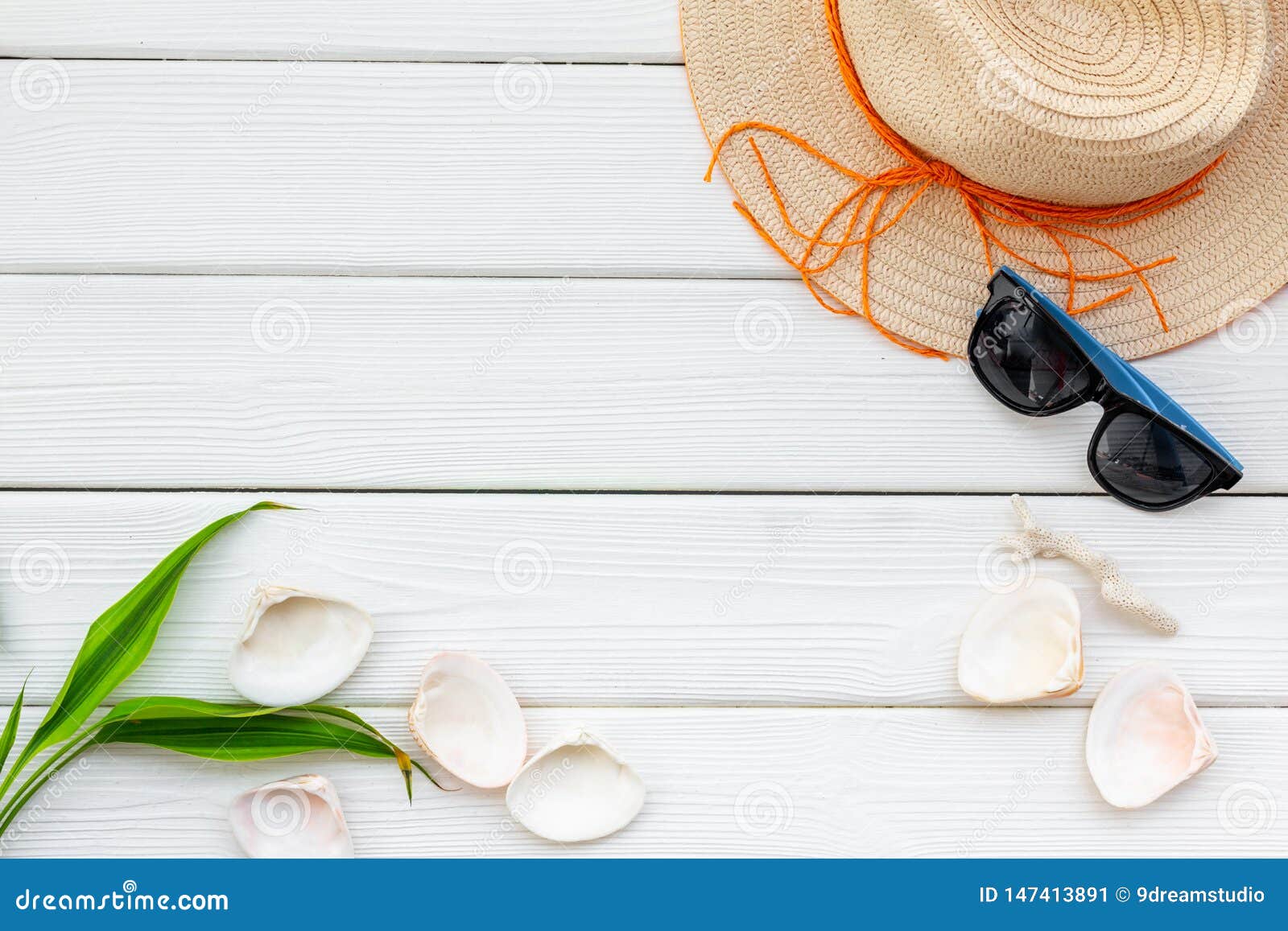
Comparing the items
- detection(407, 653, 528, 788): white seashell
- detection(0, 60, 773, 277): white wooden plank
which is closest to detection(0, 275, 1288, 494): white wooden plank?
detection(0, 60, 773, 277): white wooden plank

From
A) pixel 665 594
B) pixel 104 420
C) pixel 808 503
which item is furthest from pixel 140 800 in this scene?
pixel 808 503

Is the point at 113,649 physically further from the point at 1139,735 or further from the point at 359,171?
the point at 1139,735

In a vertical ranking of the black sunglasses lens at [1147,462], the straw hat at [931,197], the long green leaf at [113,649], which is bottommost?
the long green leaf at [113,649]

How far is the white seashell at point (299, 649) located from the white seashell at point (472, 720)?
5 cm

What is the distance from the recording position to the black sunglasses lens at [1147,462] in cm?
56

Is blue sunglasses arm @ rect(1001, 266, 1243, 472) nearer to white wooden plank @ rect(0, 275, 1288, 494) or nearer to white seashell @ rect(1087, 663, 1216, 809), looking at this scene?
white wooden plank @ rect(0, 275, 1288, 494)

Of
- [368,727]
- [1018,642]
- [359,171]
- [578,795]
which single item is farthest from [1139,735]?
[359,171]

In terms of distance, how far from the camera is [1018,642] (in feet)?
1.94

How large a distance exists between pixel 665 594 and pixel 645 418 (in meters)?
0.12

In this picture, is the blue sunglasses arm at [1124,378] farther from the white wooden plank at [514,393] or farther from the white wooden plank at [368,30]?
the white wooden plank at [368,30]

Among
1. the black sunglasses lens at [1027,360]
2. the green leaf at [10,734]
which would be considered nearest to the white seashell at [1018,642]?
the black sunglasses lens at [1027,360]

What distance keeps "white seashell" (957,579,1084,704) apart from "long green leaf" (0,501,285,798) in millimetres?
449
